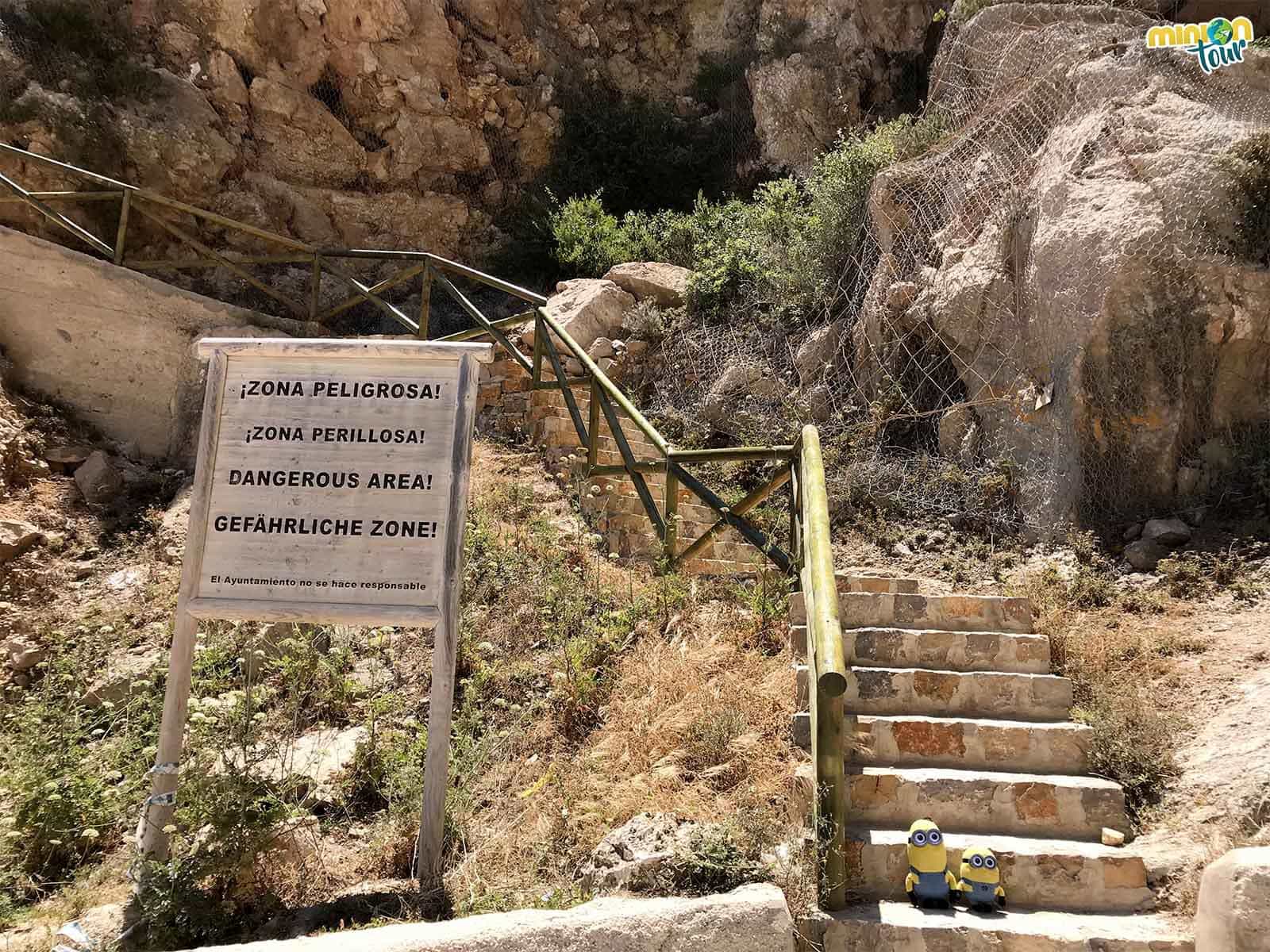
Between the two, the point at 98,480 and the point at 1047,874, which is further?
the point at 98,480

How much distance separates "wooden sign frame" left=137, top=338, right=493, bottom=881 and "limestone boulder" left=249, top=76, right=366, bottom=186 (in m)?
8.38

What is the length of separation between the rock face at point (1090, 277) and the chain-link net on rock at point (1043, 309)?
0.6 inches

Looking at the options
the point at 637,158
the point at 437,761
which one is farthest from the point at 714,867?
the point at 637,158

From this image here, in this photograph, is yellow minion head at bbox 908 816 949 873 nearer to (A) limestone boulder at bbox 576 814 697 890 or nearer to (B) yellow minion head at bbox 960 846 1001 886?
(B) yellow minion head at bbox 960 846 1001 886

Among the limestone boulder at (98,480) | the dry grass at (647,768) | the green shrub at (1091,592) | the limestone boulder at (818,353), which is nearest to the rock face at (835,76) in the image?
the limestone boulder at (818,353)

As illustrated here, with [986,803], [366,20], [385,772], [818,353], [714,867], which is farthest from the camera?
[366,20]

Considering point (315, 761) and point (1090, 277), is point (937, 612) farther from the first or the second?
point (1090, 277)

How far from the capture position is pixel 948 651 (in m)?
3.90

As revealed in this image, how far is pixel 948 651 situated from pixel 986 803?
0.83 m

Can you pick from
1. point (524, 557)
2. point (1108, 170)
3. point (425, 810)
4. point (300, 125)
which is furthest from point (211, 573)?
point (300, 125)

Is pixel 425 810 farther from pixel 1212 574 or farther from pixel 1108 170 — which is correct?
pixel 1108 170

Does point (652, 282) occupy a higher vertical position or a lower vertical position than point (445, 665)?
higher

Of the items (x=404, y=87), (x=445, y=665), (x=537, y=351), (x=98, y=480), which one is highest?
(x=404, y=87)

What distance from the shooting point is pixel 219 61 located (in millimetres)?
10141
